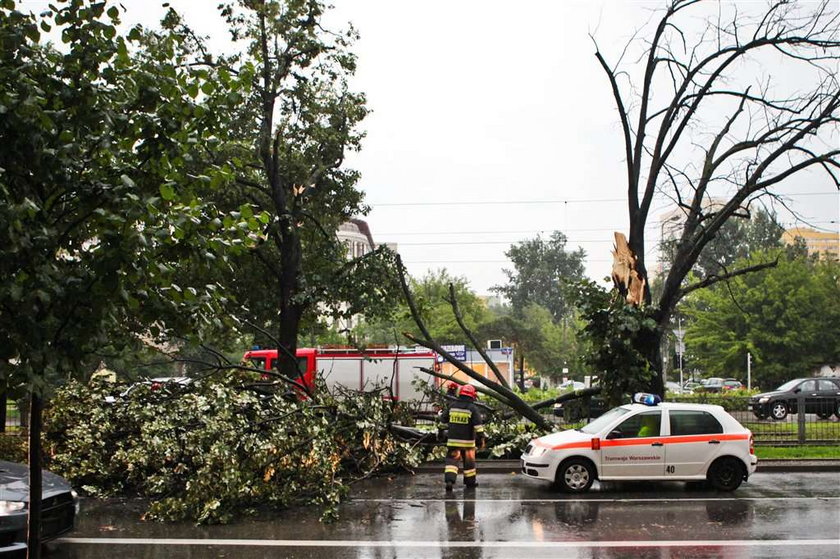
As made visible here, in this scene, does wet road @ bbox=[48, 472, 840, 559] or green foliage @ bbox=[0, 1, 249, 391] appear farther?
wet road @ bbox=[48, 472, 840, 559]

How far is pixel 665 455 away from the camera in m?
12.6

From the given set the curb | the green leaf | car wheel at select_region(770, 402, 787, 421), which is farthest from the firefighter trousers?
car wheel at select_region(770, 402, 787, 421)

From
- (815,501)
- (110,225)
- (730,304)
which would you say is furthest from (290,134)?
(730,304)

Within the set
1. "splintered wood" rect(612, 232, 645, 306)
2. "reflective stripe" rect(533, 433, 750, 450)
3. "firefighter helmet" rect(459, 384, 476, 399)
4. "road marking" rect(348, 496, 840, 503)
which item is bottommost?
"road marking" rect(348, 496, 840, 503)

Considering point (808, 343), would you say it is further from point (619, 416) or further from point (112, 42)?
point (112, 42)

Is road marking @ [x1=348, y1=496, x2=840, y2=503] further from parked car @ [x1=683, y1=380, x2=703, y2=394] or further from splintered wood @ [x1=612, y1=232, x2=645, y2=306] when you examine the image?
parked car @ [x1=683, y1=380, x2=703, y2=394]

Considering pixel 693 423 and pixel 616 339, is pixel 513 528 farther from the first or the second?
pixel 616 339

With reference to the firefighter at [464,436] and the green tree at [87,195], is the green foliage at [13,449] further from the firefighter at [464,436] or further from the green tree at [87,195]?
the green tree at [87,195]

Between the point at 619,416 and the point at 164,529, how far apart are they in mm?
7049

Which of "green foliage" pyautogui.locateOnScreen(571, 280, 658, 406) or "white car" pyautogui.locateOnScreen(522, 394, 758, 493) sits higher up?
"green foliage" pyautogui.locateOnScreen(571, 280, 658, 406)

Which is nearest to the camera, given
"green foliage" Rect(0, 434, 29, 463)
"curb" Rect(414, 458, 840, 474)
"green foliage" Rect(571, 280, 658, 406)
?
"green foliage" Rect(0, 434, 29, 463)

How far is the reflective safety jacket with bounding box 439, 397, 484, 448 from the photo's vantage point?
13117mm

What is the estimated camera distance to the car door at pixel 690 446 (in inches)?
496

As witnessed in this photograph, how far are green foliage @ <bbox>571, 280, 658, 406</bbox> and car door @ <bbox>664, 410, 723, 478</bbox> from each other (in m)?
2.60
